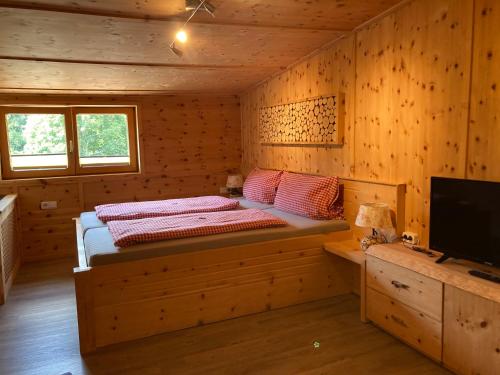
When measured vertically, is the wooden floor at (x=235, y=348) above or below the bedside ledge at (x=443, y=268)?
below

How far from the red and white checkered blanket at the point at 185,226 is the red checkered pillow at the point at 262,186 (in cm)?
74

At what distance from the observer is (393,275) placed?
2418mm

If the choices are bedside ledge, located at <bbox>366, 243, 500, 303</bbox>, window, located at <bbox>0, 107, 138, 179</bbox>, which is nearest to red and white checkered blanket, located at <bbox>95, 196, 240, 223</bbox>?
window, located at <bbox>0, 107, 138, 179</bbox>

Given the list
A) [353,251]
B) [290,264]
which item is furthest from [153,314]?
[353,251]

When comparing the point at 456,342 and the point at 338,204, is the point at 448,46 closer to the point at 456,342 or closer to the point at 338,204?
the point at 338,204

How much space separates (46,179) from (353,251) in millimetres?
3483

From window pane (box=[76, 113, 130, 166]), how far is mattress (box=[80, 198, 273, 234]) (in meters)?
1.17

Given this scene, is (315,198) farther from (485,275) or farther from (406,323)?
(485,275)

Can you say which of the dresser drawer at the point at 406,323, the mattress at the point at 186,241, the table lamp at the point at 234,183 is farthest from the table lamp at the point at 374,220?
the table lamp at the point at 234,183

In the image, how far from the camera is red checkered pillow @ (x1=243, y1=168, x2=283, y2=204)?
4.06 metres

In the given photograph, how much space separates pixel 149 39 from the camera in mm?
3000

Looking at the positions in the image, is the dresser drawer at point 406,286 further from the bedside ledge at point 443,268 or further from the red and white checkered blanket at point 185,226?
the red and white checkered blanket at point 185,226

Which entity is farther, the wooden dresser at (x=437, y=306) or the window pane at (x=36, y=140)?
the window pane at (x=36, y=140)

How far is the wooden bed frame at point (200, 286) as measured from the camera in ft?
8.02
